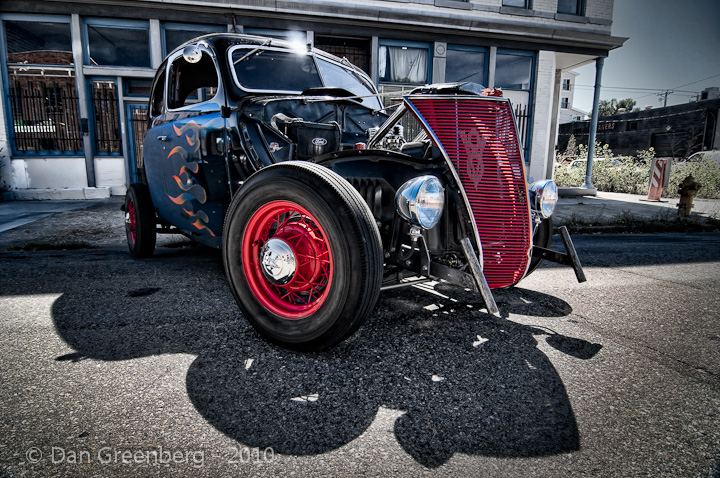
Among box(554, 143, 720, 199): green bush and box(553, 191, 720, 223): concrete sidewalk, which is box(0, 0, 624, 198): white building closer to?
box(553, 191, 720, 223): concrete sidewalk

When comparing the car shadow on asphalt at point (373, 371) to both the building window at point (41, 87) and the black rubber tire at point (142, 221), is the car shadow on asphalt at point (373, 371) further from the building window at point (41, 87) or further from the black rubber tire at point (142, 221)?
the building window at point (41, 87)

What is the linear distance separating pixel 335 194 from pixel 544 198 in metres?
1.58

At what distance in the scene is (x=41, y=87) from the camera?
961cm

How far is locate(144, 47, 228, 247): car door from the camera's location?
3176 mm

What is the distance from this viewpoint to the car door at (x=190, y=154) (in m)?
3.18

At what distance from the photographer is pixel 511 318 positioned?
2674mm

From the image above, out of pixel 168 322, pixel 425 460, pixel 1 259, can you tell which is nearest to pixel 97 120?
pixel 1 259

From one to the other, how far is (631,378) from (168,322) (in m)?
2.49

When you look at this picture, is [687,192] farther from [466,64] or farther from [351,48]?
[351,48]

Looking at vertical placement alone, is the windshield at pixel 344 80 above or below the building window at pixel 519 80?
below

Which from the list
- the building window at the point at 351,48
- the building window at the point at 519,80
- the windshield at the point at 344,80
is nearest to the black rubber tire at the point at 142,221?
the windshield at the point at 344,80

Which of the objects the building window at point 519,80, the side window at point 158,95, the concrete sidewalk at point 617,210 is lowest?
the concrete sidewalk at point 617,210

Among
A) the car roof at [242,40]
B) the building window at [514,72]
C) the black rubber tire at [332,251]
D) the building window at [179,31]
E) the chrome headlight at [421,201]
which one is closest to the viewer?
the black rubber tire at [332,251]

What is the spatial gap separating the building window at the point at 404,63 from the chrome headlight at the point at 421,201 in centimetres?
999
